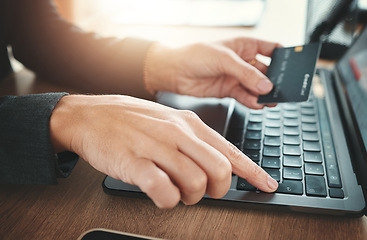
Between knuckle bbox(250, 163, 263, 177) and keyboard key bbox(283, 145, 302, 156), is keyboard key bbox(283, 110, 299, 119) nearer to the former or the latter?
keyboard key bbox(283, 145, 302, 156)

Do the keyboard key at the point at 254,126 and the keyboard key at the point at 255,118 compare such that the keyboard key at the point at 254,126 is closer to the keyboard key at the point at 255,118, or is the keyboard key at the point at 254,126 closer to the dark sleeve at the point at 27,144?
the keyboard key at the point at 255,118

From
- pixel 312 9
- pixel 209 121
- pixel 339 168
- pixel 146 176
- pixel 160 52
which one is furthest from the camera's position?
pixel 312 9

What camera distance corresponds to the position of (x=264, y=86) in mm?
540

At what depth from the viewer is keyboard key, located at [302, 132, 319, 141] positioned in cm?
49

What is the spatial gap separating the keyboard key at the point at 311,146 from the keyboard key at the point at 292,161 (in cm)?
3

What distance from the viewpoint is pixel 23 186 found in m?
0.44

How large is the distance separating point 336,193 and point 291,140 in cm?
12

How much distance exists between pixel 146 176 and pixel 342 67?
1.87 feet

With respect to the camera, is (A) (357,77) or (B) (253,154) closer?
(B) (253,154)

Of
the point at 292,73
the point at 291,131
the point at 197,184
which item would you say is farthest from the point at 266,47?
the point at 197,184

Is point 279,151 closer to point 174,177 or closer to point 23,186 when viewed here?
point 174,177

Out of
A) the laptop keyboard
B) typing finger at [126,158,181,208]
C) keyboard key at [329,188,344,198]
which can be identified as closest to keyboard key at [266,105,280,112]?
the laptop keyboard

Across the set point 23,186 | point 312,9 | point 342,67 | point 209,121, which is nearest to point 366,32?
point 342,67

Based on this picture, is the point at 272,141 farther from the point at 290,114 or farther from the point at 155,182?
the point at 155,182
